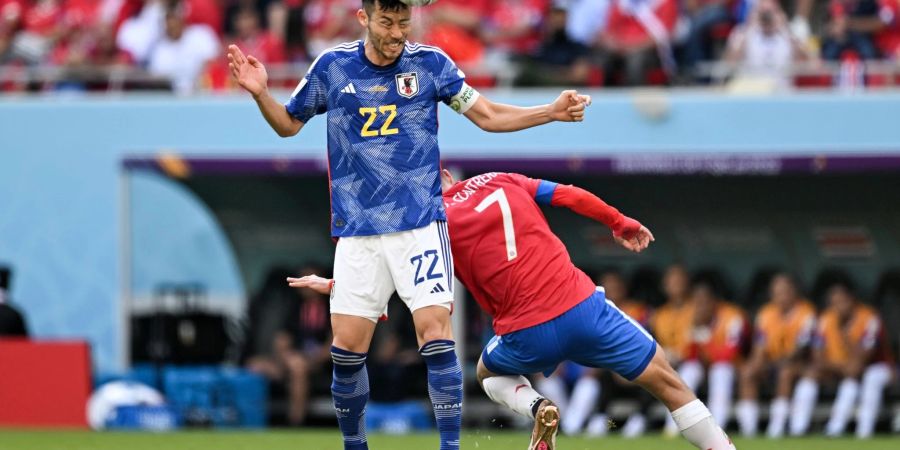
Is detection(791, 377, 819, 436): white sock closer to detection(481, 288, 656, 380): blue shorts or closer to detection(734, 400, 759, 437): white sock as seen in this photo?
detection(734, 400, 759, 437): white sock

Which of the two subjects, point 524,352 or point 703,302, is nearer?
point 524,352

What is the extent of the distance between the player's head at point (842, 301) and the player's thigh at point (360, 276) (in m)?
8.88

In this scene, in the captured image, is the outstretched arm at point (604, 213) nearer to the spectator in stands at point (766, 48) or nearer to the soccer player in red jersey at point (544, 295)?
the soccer player in red jersey at point (544, 295)

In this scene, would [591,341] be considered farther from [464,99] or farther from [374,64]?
[374,64]

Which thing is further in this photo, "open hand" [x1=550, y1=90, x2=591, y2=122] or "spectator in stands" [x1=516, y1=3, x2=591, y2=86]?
"spectator in stands" [x1=516, y1=3, x2=591, y2=86]

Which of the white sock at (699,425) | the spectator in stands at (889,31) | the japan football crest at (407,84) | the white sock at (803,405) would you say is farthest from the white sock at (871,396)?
the japan football crest at (407,84)

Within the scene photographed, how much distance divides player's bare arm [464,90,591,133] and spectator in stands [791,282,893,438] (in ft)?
27.4

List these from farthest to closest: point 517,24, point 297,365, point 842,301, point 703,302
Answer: point 517,24 < point 297,365 < point 703,302 < point 842,301

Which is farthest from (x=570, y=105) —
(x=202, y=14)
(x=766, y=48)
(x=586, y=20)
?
(x=202, y=14)

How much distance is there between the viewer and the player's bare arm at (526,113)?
320 inches

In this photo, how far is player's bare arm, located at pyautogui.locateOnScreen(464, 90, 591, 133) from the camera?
814cm

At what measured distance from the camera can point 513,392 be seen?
8852mm

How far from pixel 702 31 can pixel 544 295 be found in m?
8.76

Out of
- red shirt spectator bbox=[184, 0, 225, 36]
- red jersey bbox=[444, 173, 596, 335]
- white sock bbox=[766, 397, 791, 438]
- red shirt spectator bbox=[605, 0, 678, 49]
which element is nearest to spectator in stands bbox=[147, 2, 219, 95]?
red shirt spectator bbox=[184, 0, 225, 36]
